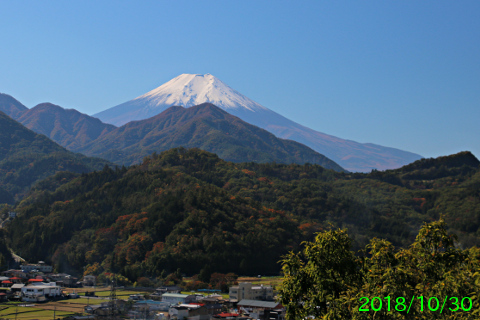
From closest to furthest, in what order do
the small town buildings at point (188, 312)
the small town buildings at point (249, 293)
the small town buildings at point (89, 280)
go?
the small town buildings at point (188, 312) → the small town buildings at point (249, 293) → the small town buildings at point (89, 280)

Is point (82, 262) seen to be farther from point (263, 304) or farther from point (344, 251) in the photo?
point (344, 251)

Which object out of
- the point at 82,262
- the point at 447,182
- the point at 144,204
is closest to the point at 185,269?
the point at 82,262

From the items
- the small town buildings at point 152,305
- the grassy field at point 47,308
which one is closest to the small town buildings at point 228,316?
the small town buildings at point 152,305

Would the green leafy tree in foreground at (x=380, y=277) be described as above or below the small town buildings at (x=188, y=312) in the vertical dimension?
above

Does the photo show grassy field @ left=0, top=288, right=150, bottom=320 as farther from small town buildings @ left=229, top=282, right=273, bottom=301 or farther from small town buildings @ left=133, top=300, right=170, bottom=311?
small town buildings @ left=229, top=282, right=273, bottom=301

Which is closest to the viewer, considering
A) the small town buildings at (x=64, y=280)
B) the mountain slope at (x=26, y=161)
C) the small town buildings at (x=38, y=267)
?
the small town buildings at (x=64, y=280)

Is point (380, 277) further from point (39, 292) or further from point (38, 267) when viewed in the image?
point (38, 267)

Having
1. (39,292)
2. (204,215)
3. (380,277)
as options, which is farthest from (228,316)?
(204,215)

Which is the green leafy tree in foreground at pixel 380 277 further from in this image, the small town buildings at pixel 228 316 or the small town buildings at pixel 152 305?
the small town buildings at pixel 152 305
